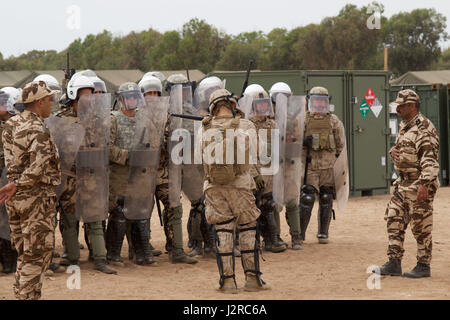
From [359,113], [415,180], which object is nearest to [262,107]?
[415,180]

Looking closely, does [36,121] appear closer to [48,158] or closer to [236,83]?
[48,158]

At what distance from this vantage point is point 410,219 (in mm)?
7801

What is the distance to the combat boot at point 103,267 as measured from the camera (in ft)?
27.0

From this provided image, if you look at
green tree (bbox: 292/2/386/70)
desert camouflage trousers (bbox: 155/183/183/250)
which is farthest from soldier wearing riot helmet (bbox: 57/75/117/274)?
green tree (bbox: 292/2/386/70)

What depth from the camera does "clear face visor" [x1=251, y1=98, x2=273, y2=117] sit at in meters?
9.52

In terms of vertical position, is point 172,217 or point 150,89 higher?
point 150,89

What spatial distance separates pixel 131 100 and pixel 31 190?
7.59 ft

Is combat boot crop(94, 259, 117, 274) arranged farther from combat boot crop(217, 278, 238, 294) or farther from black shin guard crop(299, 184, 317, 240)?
black shin guard crop(299, 184, 317, 240)

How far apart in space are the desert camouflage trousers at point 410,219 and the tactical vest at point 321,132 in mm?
2427

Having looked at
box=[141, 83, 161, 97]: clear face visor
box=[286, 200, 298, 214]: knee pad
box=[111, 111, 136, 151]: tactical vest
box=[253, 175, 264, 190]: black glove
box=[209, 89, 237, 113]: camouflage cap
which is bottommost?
box=[286, 200, 298, 214]: knee pad

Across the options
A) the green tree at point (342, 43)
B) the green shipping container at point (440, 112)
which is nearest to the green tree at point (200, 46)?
the green tree at point (342, 43)

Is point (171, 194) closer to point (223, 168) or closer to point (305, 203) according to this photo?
point (223, 168)

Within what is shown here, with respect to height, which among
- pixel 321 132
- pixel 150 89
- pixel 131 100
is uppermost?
pixel 150 89

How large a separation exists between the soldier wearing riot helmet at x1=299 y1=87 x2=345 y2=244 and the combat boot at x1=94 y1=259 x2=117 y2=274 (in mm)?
3091
